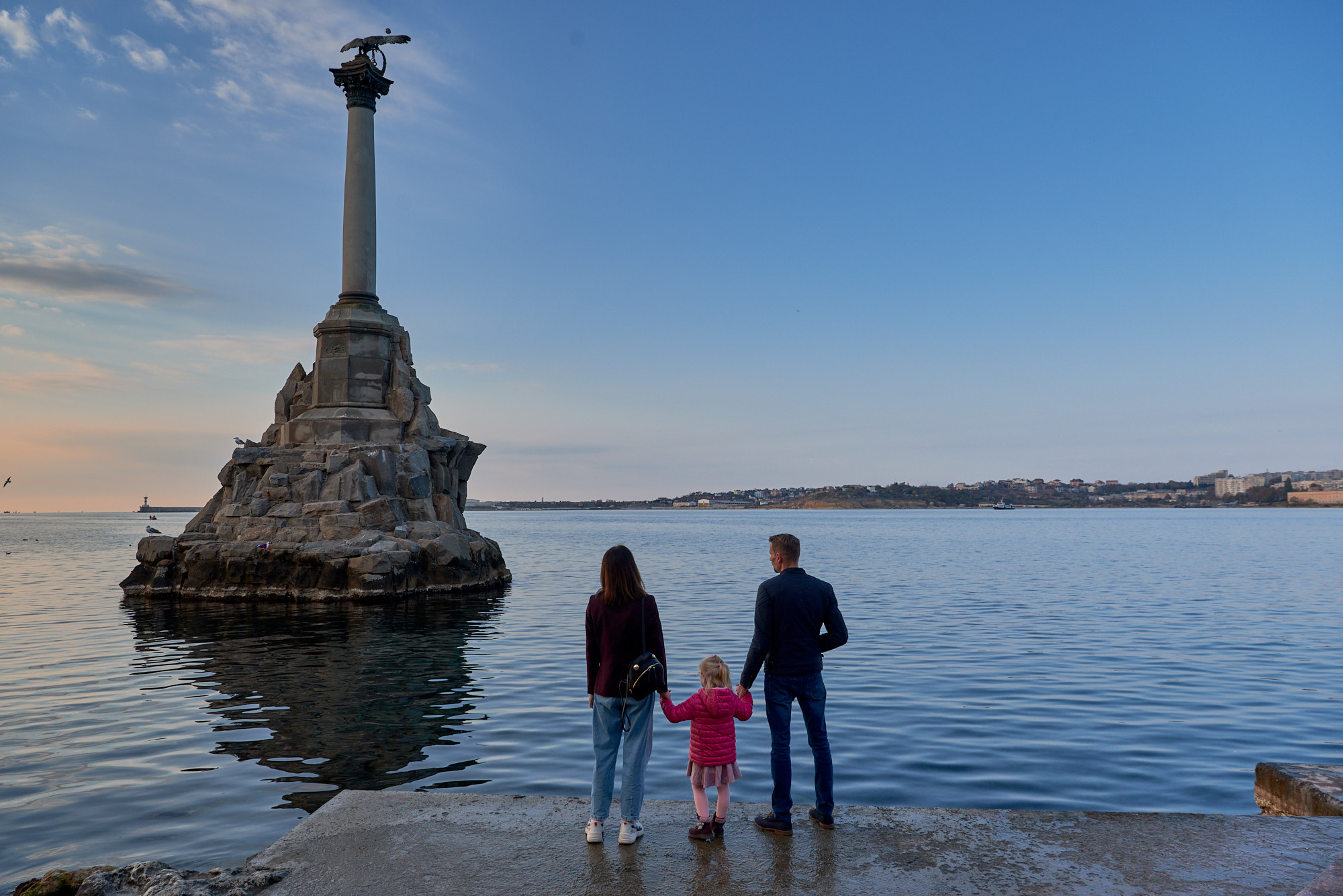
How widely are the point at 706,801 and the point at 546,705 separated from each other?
777 cm

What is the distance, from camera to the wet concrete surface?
4.57 m

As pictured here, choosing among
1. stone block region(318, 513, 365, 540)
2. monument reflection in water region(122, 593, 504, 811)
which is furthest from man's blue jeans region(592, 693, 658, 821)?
stone block region(318, 513, 365, 540)

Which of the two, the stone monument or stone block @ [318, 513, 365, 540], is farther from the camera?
stone block @ [318, 513, 365, 540]

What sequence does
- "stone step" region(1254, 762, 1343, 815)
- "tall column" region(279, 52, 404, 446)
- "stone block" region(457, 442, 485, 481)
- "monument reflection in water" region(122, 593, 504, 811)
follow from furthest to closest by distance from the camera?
"stone block" region(457, 442, 485, 481) → "tall column" region(279, 52, 404, 446) → "monument reflection in water" region(122, 593, 504, 811) → "stone step" region(1254, 762, 1343, 815)

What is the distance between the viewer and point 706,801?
17.4ft

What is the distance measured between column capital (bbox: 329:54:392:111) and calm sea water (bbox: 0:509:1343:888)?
64.2 feet

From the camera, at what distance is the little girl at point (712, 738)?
5.32 metres

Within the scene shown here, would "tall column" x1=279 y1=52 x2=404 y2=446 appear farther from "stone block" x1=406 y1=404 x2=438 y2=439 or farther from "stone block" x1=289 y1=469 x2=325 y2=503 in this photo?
"stone block" x1=289 y1=469 x2=325 y2=503

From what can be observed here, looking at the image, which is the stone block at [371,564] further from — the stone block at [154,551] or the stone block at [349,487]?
the stone block at [154,551]

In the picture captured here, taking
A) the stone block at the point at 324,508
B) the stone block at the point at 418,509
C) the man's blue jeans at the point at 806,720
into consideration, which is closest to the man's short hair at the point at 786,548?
the man's blue jeans at the point at 806,720

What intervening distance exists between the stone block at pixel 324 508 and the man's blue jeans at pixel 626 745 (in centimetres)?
2504

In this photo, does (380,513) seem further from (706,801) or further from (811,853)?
(811,853)

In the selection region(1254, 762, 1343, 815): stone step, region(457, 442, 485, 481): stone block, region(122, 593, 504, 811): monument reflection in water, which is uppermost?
region(457, 442, 485, 481): stone block

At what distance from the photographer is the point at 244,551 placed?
2784 centimetres
